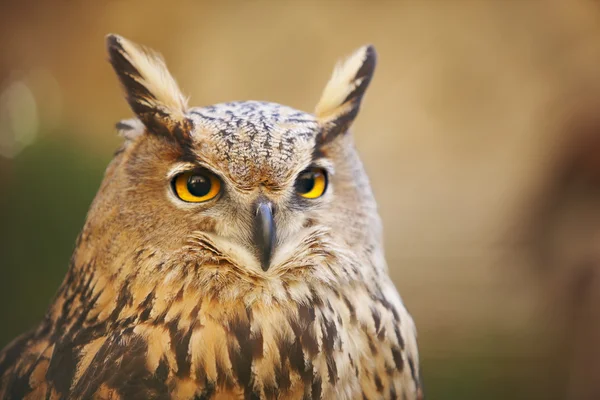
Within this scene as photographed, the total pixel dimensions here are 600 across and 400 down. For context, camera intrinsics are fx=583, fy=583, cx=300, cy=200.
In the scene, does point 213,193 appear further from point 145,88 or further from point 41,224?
point 41,224

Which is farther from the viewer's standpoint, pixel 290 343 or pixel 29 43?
pixel 29 43

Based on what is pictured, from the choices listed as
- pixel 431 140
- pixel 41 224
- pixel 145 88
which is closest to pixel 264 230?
pixel 145 88

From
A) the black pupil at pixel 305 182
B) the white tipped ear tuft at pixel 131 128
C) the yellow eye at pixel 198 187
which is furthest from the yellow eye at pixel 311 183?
the white tipped ear tuft at pixel 131 128

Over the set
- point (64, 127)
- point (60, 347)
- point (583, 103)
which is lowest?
point (60, 347)

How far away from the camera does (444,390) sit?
2271 millimetres

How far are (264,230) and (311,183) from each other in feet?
0.47

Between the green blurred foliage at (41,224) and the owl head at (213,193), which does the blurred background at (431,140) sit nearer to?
the green blurred foliage at (41,224)

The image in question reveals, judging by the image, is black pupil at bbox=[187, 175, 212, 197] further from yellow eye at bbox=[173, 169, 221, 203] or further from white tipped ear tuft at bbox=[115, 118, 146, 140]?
white tipped ear tuft at bbox=[115, 118, 146, 140]

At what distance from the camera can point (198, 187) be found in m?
0.89

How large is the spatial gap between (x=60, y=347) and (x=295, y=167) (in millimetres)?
482

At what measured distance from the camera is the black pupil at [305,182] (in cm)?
93

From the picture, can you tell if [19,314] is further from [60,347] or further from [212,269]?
[212,269]

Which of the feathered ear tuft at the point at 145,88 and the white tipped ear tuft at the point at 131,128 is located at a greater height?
the feathered ear tuft at the point at 145,88

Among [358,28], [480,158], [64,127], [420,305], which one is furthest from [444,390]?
[64,127]
